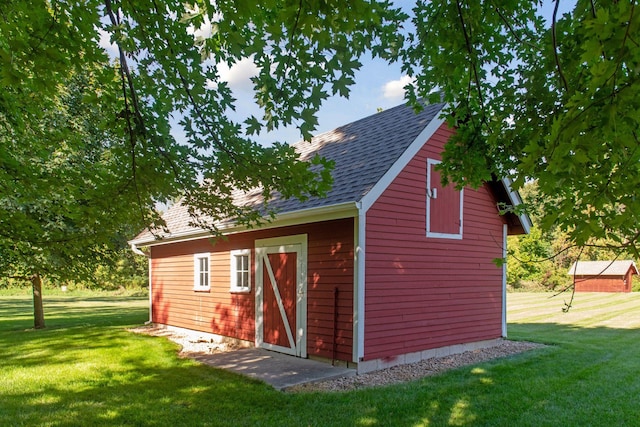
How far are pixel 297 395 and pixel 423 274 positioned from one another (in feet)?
11.3

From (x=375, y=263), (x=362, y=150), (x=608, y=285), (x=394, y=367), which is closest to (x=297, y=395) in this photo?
(x=394, y=367)

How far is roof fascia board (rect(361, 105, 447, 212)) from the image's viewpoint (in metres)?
7.03

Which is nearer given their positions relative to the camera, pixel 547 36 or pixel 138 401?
pixel 547 36

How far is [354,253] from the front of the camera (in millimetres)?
7316

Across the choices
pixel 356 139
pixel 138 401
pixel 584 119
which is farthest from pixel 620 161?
pixel 356 139

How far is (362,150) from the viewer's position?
8930 mm

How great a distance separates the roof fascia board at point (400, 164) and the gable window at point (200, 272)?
5.55 meters

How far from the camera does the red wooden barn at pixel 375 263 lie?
738cm

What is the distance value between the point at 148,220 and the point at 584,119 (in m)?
3.97

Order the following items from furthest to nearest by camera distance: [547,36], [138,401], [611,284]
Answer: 1. [611,284]
2. [138,401]
3. [547,36]

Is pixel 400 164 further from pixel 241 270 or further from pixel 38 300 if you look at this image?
pixel 38 300

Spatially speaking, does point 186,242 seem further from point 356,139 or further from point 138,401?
point 138,401

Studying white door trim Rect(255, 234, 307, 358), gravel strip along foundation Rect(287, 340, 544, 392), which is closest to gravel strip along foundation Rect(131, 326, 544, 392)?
gravel strip along foundation Rect(287, 340, 544, 392)

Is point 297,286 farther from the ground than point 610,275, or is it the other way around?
point 297,286
